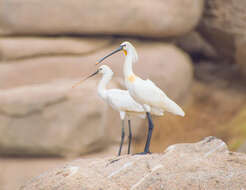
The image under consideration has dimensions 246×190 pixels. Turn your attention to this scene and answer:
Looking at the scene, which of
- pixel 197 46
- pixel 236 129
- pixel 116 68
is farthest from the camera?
pixel 197 46

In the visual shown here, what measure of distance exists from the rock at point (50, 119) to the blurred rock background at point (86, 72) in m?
0.01

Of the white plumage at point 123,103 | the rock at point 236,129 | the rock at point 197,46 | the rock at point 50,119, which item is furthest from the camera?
the rock at point 197,46

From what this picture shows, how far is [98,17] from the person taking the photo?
564 centimetres

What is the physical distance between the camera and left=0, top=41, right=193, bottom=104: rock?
5383 mm

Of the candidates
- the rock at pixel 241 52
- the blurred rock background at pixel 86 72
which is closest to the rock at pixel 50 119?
the blurred rock background at pixel 86 72

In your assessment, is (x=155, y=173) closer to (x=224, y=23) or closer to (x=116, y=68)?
(x=116, y=68)

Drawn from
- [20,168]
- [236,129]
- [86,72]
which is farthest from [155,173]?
[236,129]

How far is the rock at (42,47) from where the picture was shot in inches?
211

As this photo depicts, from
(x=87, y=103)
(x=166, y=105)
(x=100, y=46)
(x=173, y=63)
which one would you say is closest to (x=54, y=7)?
(x=100, y=46)

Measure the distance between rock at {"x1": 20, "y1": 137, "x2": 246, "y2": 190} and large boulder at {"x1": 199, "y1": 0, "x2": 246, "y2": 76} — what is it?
359cm

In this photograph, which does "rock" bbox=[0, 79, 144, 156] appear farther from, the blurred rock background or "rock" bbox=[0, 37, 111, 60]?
"rock" bbox=[0, 37, 111, 60]

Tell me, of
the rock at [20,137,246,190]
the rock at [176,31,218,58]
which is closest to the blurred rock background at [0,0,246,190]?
the rock at [176,31,218,58]

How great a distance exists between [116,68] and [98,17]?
64 centimetres

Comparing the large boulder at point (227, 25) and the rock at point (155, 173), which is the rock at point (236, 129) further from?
the rock at point (155, 173)
